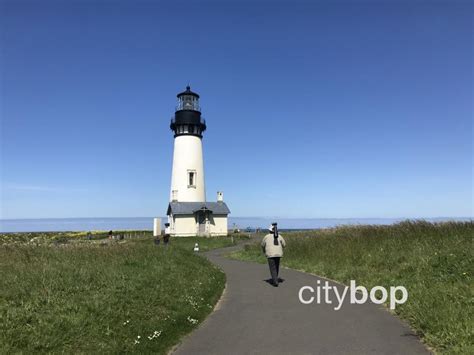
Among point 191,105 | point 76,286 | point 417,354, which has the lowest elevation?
point 417,354

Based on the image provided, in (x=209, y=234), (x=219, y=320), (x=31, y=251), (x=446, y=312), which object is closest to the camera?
(x=446, y=312)

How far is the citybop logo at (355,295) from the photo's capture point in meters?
9.88

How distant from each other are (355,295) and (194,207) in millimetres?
36363

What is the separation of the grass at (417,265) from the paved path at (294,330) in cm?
60

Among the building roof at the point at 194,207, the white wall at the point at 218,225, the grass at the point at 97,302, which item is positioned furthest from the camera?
the white wall at the point at 218,225

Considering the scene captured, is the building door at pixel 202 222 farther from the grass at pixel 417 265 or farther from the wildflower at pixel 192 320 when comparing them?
the wildflower at pixel 192 320

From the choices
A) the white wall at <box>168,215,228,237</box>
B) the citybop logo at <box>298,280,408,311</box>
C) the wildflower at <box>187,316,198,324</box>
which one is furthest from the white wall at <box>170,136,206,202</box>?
the wildflower at <box>187,316,198,324</box>

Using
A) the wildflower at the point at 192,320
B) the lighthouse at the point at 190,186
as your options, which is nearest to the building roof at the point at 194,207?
the lighthouse at the point at 190,186

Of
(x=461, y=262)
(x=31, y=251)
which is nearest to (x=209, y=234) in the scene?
(x=31, y=251)

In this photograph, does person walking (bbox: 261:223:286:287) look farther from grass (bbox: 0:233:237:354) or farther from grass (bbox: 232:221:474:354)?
grass (bbox: 232:221:474:354)

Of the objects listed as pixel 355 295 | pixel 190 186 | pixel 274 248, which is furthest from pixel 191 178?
pixel 355 295

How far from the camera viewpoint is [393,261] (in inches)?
535

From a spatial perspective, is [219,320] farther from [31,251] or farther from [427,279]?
[31,251]

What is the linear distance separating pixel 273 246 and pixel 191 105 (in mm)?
38873
